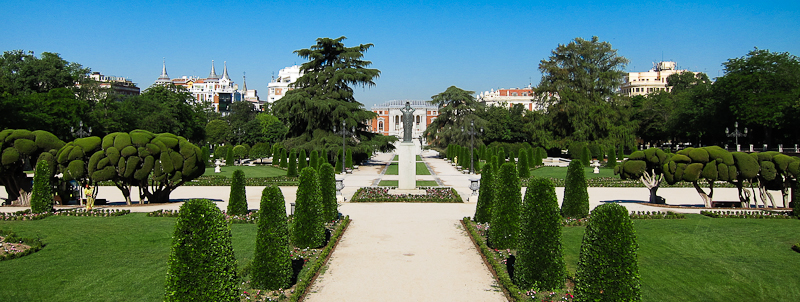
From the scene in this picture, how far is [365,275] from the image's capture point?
9273 millimetres

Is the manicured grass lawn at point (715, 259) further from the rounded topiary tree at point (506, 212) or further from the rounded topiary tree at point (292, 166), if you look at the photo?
the rounded topiary tree at point (292, 166)

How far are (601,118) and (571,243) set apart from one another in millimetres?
39379

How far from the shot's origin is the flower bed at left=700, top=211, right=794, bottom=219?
15.1 m

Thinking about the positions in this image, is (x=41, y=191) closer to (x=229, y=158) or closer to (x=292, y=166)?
(x=292, y=166)

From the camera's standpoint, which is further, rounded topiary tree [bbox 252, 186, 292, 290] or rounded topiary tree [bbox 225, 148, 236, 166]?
rounded topiary tree [bbox 225, 148, 236, 166]

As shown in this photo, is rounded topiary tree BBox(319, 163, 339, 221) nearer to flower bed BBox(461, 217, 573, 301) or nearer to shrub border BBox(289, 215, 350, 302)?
shrub border BBox(289, 215, 350, 302)

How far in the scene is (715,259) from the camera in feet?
33.2

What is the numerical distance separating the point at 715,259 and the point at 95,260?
10872 millimetres

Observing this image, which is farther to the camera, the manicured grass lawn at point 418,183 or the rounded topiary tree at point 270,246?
the manicured grass lawn at point 418,183

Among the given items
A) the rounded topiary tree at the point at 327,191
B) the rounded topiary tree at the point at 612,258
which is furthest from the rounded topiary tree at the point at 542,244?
the rounded topiary tree at the point at 327,191

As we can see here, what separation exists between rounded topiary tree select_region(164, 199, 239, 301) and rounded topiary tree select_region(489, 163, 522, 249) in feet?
20.0

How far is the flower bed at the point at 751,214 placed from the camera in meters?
15.1

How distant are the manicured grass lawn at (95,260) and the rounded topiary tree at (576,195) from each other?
801 cm

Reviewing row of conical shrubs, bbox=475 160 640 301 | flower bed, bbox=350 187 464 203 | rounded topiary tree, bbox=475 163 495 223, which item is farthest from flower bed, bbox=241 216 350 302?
flower bed, bbox=350 187 464 203
